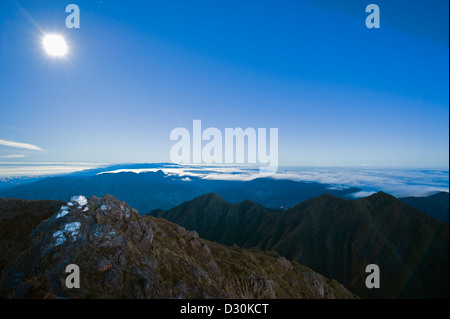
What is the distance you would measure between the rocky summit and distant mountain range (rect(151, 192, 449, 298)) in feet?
239

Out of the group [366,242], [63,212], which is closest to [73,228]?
[63,212]

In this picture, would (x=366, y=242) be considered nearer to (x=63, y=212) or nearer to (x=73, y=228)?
(x=73, y=228)

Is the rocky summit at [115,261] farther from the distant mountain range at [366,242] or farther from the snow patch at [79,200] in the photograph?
the distant mountain range at [366,242]

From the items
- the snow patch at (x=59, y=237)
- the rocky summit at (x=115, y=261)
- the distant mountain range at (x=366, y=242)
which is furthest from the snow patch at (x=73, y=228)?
the distant mountain range at (x=366, y=242)

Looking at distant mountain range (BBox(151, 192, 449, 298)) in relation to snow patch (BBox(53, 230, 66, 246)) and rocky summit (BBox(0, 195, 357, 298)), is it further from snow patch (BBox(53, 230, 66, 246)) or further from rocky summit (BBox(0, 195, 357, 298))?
snow patch (BBox(53, 230, 66, 246))

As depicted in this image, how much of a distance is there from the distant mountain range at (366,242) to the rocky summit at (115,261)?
7287cm

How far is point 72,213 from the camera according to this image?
25453 millimetres

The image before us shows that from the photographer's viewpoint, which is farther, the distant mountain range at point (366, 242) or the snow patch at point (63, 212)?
the distant mountain range at point (366, 242)

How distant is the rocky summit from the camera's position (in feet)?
59.7

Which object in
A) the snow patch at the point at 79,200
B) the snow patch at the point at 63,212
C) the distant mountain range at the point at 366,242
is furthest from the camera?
the distant mountain range at the point at 366,242

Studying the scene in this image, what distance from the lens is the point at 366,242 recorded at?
99.6m

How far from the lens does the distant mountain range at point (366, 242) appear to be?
84125 millimetres
